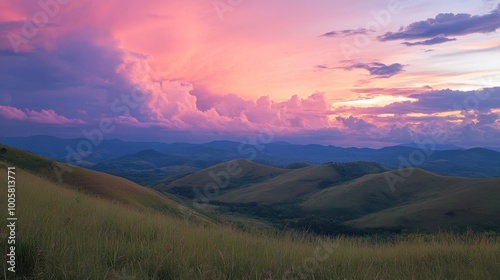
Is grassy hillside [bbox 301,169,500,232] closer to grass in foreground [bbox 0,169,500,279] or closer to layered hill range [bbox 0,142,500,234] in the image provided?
layered hill range [bbox 0,142,500,234]

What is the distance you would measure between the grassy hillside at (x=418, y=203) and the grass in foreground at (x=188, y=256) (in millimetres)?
112713

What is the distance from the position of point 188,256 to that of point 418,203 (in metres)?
164

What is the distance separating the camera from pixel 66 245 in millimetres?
6207

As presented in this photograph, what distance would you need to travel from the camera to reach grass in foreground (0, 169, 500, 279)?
5422 millimetres

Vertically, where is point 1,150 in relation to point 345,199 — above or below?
above

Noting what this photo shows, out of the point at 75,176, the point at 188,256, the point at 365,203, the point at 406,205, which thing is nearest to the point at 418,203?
the point at 406,205

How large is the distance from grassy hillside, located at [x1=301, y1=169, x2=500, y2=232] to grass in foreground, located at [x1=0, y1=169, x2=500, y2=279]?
370 feet

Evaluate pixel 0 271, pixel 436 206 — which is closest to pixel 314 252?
pixel 0 271

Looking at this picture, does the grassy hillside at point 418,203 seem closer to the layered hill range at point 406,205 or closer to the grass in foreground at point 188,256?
the layered hill range at point 406,205

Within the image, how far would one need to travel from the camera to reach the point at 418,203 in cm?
15100

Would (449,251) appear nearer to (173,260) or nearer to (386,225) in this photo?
(173,260)

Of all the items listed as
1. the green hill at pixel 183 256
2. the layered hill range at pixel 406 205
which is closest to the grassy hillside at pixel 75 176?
the green hill at pixel 183 256

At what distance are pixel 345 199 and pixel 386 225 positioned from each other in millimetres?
52192

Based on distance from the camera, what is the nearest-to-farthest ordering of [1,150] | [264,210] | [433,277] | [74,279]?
[74,279] → [433,277] → [1,150] → [264,210]
